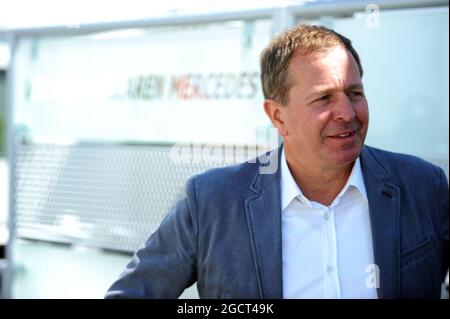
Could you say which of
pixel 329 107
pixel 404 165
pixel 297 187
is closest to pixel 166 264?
pixel 297 187

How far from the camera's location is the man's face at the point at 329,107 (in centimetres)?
212

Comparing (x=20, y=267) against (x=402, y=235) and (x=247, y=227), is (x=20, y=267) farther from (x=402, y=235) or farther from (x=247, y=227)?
(x=402, y=235)

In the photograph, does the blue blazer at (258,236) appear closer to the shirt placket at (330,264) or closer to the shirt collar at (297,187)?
the shirt collar at (297,187)

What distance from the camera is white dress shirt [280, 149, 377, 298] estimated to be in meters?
2.14

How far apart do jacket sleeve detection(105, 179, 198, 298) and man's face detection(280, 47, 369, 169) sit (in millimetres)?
452

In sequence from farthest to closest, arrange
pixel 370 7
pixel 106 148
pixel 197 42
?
pixel 106 148 < pixel 197 42 < pixel 370 7

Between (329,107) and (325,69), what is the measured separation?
0.12 metres

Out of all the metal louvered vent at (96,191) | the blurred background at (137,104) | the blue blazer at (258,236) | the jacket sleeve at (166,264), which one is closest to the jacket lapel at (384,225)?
the blue blazer at (258,236)

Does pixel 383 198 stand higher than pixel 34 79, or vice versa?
pixel 34 79

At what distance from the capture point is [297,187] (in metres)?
2.23

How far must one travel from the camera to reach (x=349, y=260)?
85.0 inches
